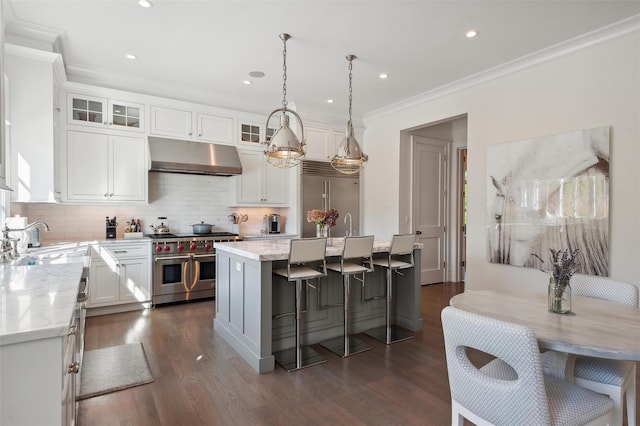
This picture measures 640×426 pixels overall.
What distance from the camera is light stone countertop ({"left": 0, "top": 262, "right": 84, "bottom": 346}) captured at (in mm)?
1100

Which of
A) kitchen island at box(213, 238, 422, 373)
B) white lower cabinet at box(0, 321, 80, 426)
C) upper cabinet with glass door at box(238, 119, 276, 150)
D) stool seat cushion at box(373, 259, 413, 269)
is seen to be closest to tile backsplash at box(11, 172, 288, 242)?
upper cabinet with glass door at box(238, 119, 276, 150)

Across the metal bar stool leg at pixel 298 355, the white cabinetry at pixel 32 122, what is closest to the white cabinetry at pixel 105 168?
the white cabinetry at pixel 32 122

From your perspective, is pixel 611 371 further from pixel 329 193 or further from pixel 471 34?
pixel 329 193

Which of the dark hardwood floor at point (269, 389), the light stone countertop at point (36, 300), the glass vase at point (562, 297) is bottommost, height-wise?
the dark hardwood floor at point (269, 389)

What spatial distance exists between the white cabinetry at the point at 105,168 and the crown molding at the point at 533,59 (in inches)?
152

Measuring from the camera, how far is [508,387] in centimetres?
142

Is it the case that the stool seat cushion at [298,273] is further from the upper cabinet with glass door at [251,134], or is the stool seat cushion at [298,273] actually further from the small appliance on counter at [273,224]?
the upper cabinet with glass door at [251,134]

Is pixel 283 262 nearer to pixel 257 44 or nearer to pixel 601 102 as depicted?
pixel 257 44

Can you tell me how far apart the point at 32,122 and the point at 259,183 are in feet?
9.32

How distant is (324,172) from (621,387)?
463cm

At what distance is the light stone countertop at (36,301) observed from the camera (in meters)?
1.10

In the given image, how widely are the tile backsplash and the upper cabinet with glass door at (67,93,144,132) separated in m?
0.77

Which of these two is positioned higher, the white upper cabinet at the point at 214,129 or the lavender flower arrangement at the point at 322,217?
the white upper cabinet at the point at 214,129

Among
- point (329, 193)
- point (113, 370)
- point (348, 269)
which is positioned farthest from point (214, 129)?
point (113, 370)
